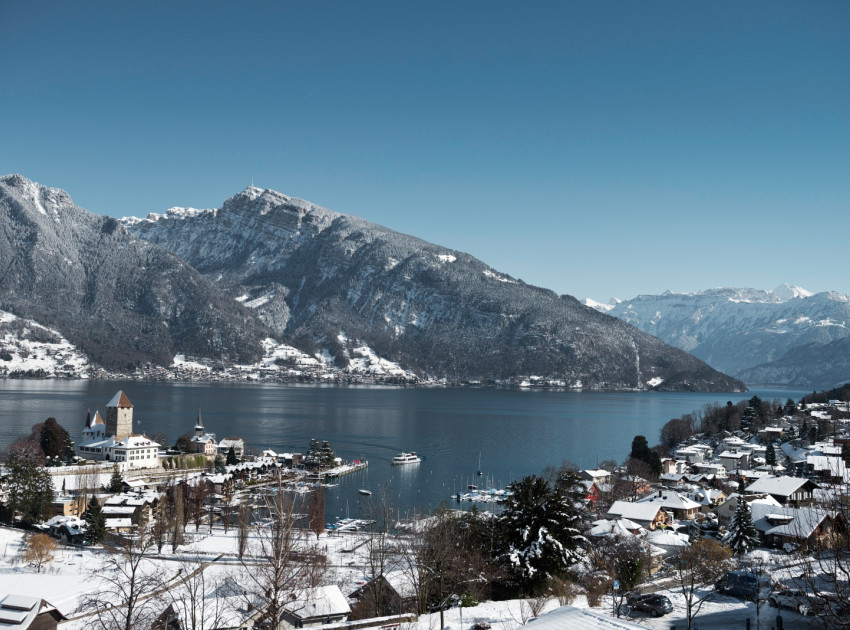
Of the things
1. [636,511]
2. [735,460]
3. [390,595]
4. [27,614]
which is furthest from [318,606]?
[735,460]

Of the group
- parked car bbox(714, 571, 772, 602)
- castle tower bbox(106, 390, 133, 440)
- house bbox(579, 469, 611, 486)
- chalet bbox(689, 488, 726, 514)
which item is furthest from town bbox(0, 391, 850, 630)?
castle tower bbox(106, 390, 133, 440)

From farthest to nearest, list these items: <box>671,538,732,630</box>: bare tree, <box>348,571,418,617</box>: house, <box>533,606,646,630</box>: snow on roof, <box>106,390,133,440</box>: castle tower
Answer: <box>106,390,133,440</box>: castle tower < <box>671,538,732,630</box>: bare tree < <box>348,571,418,617</box>: house < <box>533,606,646,630</box>: snow on roof

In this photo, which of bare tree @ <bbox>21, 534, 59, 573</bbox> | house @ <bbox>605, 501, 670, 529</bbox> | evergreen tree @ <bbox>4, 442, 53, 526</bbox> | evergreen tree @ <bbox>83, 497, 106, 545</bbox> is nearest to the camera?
bare tree @ <bbox>21, 534, 59, 573</bbox>

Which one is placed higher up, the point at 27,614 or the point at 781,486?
the point at 27,614

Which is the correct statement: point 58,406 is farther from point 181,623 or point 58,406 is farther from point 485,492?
point 181,623

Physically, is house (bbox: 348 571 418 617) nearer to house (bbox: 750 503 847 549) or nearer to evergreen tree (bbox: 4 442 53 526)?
house (bbox: 750 503 847 549)

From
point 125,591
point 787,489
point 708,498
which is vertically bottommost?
point 708,498

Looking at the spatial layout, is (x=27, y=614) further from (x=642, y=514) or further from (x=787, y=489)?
(x=787, y=489)
